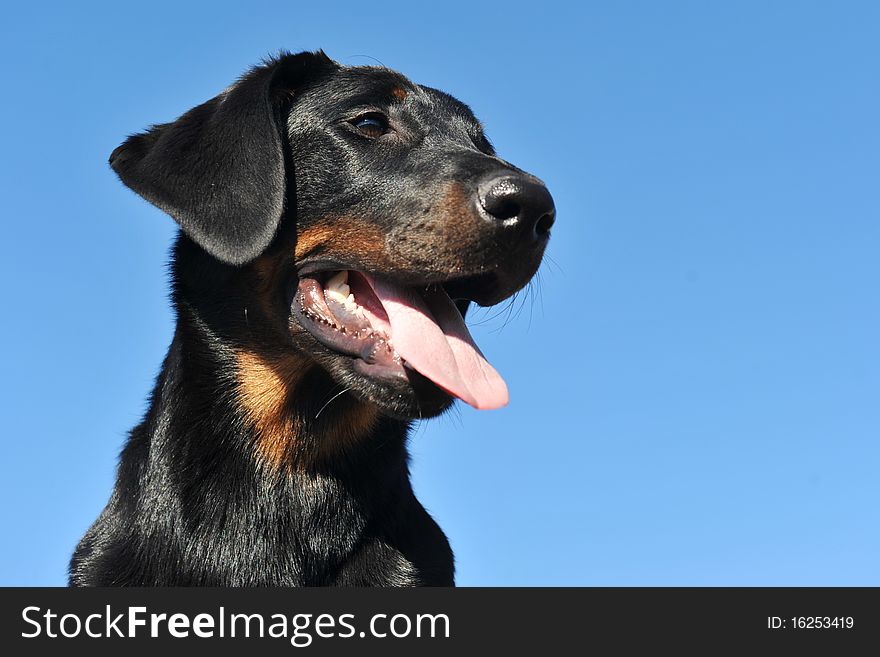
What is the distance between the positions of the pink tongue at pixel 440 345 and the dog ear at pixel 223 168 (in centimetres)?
58

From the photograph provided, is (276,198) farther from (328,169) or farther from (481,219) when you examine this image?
(481,219)

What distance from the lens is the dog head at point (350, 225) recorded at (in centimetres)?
413

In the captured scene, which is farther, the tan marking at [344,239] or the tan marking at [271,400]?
the tan marking at [271,400]

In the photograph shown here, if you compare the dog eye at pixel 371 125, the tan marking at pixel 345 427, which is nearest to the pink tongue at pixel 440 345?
the tan marking at pixel 345 427

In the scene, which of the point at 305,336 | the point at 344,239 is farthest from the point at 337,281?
the point at 305,336

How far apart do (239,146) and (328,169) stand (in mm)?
418

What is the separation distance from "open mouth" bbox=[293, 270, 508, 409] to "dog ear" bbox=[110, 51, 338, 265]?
36 cm

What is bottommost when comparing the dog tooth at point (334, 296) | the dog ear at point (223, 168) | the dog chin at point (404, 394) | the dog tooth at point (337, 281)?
the dog chin at point (404, 394)

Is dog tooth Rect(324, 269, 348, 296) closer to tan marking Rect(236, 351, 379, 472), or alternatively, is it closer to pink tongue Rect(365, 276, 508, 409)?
pink tongue Rect(365, 276, 508, 409)

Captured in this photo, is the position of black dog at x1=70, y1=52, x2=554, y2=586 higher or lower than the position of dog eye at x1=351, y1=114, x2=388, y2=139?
lower

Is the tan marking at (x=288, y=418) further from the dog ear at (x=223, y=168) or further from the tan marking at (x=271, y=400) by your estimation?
the dog ear at (x=223, y=168)

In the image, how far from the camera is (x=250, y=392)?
452 centimetres

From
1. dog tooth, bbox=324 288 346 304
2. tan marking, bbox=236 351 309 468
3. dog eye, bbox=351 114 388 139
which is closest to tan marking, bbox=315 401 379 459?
tan marking, bbox=236 351 309 468

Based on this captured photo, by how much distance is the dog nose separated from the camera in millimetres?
4059
